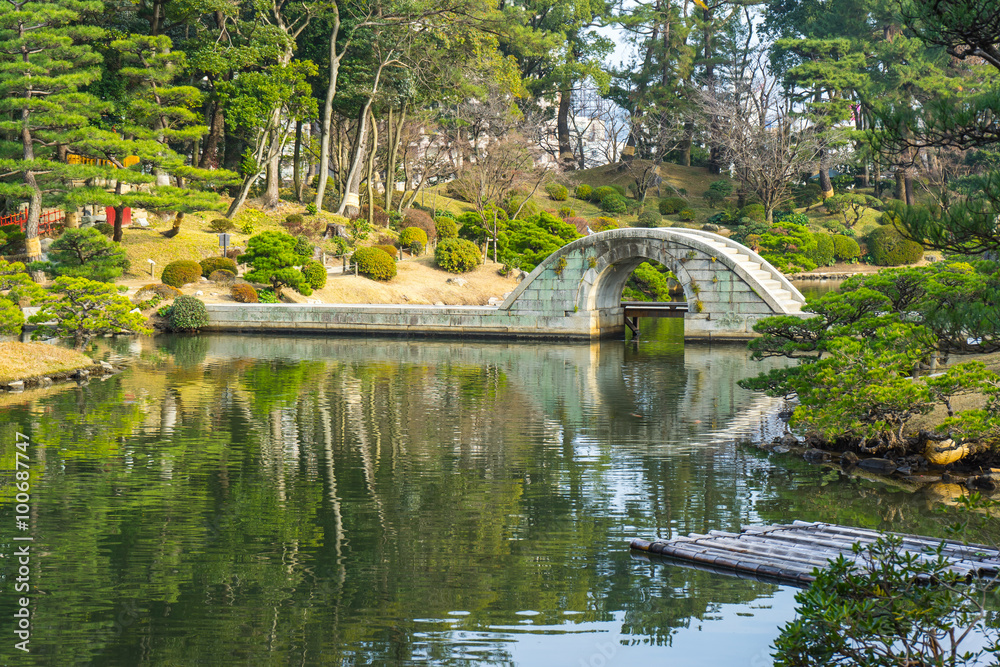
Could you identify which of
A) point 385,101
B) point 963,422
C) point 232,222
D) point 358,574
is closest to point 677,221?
point 385,101

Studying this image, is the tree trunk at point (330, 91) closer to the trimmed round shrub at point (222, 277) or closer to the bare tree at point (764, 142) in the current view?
the trimmed round shrub at point (222, 277)

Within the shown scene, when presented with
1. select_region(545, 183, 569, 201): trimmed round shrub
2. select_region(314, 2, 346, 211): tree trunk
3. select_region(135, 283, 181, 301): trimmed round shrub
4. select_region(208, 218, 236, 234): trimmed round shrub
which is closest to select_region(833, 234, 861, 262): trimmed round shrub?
select_region(545, 183, 569, 201): trimmed round shrub

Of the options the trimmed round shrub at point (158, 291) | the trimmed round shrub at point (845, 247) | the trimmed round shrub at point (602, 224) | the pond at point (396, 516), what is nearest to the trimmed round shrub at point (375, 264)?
the trimmed round shrub at point (158, 291)

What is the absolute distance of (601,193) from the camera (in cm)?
5550

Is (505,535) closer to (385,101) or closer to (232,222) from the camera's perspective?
(232,222)

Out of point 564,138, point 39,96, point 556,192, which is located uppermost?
point 564,138

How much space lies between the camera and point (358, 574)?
8.37 meters

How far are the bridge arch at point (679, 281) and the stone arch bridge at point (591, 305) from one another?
28mm

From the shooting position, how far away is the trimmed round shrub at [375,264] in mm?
35688

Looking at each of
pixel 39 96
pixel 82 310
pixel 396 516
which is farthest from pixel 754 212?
pixel 396 516

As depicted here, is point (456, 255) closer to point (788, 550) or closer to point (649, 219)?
point (649, 219)

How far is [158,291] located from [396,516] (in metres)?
23.7

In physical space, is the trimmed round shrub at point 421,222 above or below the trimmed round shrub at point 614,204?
below

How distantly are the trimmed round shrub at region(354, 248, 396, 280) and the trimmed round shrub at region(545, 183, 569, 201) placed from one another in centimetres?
2001
